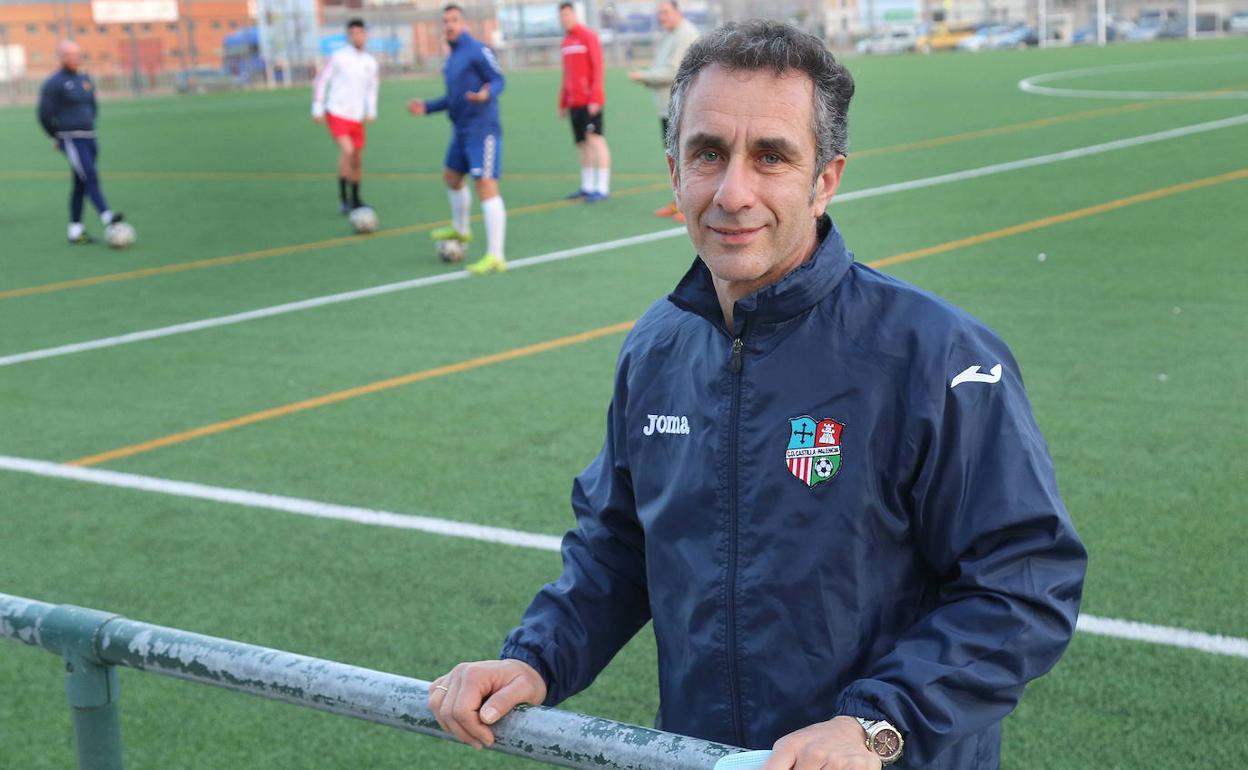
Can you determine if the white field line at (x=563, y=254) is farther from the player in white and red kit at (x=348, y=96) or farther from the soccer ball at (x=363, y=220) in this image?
the player in white and red kit at (x=348, y=96)

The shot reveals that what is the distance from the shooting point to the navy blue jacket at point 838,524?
2.09 meters

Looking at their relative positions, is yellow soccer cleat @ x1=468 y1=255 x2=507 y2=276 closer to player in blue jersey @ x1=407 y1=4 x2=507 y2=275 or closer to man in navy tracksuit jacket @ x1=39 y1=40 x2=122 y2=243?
player in blue jersey @ x1=407 y1=4 x2=507 y2=275

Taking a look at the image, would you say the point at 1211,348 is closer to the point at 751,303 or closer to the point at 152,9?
the point at 751,303

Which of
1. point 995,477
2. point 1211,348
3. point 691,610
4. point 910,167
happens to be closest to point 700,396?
point 691,610

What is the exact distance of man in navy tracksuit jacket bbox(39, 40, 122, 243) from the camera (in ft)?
54.5

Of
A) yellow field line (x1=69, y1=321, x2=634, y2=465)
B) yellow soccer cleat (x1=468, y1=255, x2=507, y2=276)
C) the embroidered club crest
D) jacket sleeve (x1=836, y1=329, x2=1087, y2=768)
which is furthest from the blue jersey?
jacket sleeve (x1=836, y1=329, x2=1087, y2=768)

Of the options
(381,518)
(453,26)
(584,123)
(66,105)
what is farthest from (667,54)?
(381,518)

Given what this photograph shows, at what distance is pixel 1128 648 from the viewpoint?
486 centimetres

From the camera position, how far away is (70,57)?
1678 centimetres

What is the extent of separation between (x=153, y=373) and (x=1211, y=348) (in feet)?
21.6

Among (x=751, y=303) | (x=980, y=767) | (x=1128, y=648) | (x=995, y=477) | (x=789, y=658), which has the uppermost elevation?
(x=751, y=303)

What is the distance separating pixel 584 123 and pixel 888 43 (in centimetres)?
5526

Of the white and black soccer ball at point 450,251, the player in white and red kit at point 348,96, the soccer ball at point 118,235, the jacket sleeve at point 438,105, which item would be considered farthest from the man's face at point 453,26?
the soccer ball at point 118,235

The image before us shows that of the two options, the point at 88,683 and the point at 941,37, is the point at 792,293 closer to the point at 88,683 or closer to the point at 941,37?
the point at 88,683
